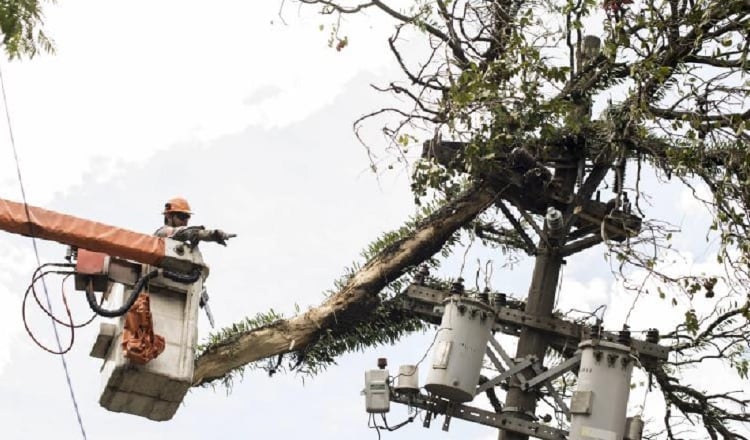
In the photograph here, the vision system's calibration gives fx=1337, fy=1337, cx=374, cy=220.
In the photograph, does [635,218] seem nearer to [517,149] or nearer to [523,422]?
[517,149]

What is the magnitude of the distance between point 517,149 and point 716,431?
3212 millimetres

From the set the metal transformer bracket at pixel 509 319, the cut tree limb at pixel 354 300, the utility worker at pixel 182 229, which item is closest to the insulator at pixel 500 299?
the metal transformer bracket at pixel 509 319

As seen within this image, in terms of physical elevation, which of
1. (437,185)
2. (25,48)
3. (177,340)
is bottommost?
(177,340)

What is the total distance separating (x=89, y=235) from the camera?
862 cm

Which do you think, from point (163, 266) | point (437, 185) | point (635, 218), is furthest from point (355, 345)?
point (163, 266)

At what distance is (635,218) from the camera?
36.2 ft

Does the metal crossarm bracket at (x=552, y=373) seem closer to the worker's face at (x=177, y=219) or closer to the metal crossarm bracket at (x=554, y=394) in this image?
the metal crossarm bracket at (x=554, y=394)

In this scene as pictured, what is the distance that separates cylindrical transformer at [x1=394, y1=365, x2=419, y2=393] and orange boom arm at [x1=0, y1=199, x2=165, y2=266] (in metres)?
2.34

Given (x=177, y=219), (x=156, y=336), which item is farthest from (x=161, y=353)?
(x=177, y=219)

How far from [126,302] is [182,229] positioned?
2.49 ft

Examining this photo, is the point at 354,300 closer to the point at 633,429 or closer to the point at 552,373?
the point at 552,373

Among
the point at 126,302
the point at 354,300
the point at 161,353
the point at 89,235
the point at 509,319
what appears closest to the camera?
the point at 161,353

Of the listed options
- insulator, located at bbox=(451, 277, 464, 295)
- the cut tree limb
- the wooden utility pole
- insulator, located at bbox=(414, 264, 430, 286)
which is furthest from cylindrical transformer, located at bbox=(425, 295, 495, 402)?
the cut tree limb

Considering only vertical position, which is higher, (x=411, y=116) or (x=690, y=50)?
(x=690, y=50)
